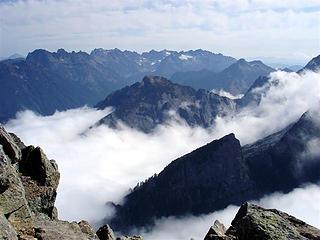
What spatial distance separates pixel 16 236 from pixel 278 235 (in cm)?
1779

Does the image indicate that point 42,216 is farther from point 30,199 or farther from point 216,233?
point 216,233

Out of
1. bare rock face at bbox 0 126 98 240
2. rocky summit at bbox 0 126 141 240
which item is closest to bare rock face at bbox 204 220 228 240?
rocky summit at bbox 0 126 141 240

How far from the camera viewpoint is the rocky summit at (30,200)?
121 feet

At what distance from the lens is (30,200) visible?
45281mm

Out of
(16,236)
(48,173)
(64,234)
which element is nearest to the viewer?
(16,236)

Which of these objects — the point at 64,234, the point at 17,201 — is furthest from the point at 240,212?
the point at 17,201

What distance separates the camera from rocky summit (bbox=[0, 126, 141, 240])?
121 ft

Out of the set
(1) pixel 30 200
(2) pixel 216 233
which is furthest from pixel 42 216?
(2) pixel 216 233

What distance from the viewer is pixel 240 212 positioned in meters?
48.4

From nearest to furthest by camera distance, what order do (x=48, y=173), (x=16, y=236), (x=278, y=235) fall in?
1. (x=16, y=236)
2. (x=278, y=235)
3. (x=48, y=173)

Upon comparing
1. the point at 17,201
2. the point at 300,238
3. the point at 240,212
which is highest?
the point at 17,201

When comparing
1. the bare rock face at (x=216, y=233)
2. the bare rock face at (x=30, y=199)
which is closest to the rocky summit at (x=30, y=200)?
the bare rock face at (x=30, y=199)

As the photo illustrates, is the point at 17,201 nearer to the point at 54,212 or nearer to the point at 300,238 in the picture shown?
the point at 54,212

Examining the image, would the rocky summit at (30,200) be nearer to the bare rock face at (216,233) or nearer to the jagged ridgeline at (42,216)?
the jagged ridgeline at (42,216)
